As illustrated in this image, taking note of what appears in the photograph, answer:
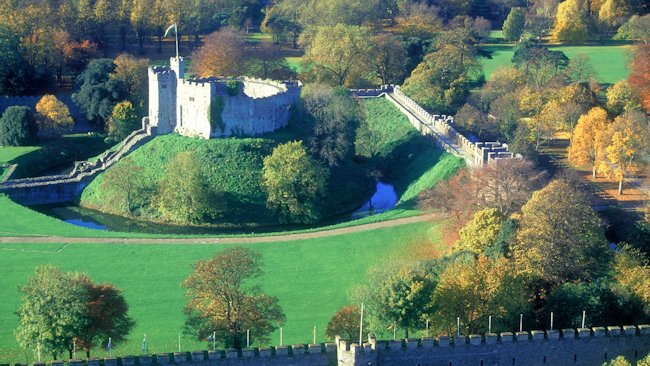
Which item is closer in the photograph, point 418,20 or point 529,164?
point 529,164

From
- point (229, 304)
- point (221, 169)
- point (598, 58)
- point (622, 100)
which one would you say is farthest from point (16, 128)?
point (598, 58)

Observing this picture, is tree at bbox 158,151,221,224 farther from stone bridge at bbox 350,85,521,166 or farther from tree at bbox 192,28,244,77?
tree at bbox 192,28,244,77

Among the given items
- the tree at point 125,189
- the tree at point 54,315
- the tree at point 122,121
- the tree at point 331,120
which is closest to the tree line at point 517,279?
the tree at point 54,315

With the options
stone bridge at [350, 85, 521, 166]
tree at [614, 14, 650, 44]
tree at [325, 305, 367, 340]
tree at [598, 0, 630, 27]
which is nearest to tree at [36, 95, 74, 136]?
stone bridge at [350, 85, 521, 166]

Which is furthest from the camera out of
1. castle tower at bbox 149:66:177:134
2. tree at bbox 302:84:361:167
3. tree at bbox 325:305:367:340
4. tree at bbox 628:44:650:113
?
tree at bbox 628:44:650:113

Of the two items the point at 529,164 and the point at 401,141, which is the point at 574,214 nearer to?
the point at 529,164

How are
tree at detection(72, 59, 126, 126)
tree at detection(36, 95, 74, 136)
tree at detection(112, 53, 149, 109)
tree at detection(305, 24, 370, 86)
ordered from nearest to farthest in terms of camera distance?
tree at detection(36, 95, 74, 136) → tree at detection(72, 59, 126, 126) → tree at detection(112, 53, 149, 109) → tree at detection(305, 24, 370, 86)

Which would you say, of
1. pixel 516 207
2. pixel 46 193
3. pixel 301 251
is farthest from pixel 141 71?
pixel 516 207
